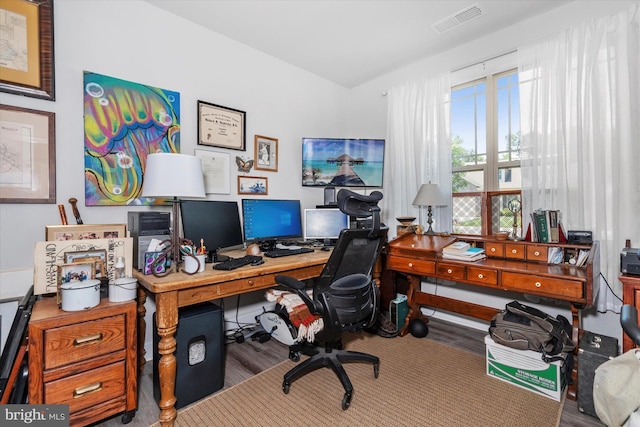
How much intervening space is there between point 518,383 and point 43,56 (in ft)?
11.8

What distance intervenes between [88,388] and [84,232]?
851 millimetres

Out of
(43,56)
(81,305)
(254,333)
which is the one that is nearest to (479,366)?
(254,333)

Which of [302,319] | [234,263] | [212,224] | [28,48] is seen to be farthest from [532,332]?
[28,48]

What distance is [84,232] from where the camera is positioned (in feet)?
5.74

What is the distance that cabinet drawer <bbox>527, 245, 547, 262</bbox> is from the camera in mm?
2129

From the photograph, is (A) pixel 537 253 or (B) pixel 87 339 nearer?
(B) pixel 87 339

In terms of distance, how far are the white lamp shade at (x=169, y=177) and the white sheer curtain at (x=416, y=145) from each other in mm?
2203

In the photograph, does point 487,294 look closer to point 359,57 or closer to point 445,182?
point 445,182

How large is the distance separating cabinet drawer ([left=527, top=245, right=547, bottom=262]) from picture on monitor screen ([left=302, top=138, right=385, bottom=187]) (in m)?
1.61

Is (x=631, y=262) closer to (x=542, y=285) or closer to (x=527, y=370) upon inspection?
(x=542, y=285)

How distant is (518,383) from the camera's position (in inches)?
74.0

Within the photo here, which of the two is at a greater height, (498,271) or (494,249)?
(494,249)

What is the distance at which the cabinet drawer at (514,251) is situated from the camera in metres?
2.21

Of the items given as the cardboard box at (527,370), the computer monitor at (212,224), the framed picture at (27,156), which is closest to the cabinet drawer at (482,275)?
the cardboard box at (527,370)
